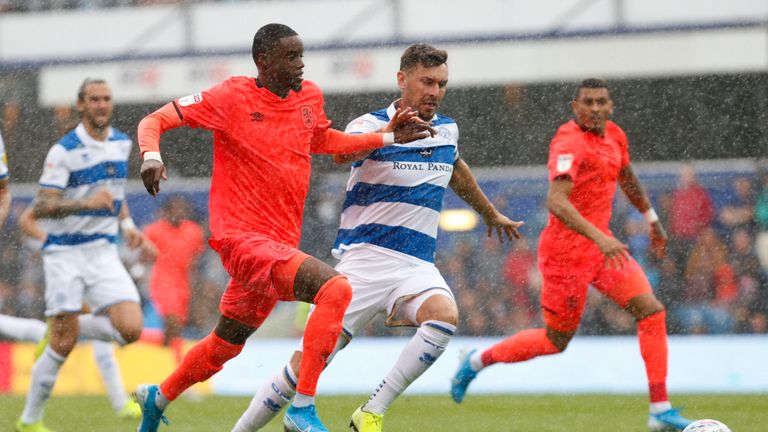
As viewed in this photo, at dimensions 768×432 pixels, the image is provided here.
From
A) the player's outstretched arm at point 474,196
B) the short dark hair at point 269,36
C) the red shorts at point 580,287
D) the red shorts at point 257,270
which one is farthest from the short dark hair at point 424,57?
the red shorts at point 580,287

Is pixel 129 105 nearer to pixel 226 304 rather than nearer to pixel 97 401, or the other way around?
pixel 97 401

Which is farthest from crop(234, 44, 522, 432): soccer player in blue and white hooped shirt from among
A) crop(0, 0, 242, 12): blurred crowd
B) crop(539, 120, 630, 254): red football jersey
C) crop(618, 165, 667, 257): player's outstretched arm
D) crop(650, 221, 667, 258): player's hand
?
crop(0, 0, 242, 12): blurred crowd

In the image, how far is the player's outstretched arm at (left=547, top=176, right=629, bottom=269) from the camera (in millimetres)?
7487

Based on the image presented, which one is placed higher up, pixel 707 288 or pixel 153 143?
pixel 153 143

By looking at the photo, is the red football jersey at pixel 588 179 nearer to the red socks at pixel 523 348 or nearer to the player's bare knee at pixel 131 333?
the red socks at pixel 523 348

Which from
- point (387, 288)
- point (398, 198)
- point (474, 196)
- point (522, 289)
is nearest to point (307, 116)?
point (398, 198)

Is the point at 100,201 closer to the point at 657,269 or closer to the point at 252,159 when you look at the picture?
the point at 252,159

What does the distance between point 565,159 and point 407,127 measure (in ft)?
5.71

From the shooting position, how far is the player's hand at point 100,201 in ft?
26.2

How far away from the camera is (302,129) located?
21.1ft

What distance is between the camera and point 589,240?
8.16 metres

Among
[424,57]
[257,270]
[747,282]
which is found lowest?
[747,282]

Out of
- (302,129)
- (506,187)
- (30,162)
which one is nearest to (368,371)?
(506,187)

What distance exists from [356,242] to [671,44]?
9.85 meters
